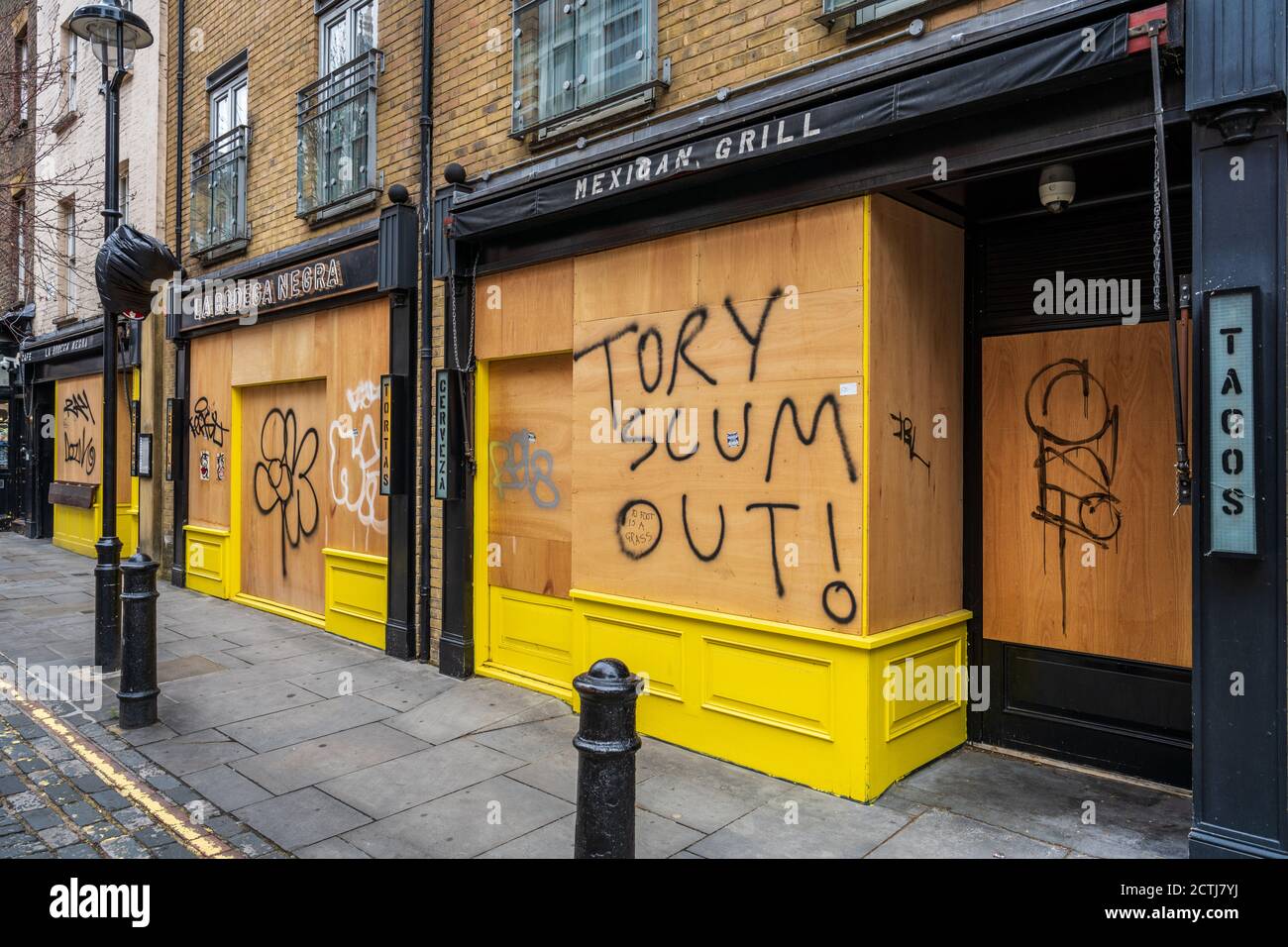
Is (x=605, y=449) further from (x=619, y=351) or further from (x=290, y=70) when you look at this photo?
(x=290, y=70)

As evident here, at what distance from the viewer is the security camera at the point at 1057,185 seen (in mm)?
4477

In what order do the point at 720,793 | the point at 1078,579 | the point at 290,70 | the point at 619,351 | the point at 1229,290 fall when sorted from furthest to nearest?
the point at 290,70 → the point at 619,351 → the point at 1078,579 → the point at 720,793 → the point at 1229,290

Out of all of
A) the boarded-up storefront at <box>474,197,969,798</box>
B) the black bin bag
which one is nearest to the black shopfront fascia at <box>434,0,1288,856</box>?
the boarded-up storefront at <box>474,197,969,798</box>

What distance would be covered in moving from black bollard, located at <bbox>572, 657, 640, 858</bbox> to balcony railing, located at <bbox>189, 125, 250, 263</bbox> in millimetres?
8872

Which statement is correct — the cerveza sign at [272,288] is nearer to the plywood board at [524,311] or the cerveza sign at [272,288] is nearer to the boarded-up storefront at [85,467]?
the plywood board at [524,311]

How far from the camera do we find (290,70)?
30.7 feet

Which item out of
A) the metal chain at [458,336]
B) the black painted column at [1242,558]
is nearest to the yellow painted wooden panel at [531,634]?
the metal chain at [458,336]

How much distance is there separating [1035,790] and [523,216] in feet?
16.4

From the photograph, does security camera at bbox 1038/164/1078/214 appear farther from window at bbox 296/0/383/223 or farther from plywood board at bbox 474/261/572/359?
window at bbox 296/0/383/223

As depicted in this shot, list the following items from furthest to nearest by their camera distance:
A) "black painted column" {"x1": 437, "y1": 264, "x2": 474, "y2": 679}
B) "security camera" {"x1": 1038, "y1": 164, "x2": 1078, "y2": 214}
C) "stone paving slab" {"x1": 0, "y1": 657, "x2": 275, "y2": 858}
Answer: "black painted column" {"x1": 437, "y1": 264, "x2": 474, "y2": 679} < "security camera" {"x1": 1038, "y1": 164, "x2": 1078, "y2": 214} < "stone paving slab" {"x1": 0, "y1": 657, "x2": 275, "y2": 858}

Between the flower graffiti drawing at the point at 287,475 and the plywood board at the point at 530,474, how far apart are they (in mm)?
2941

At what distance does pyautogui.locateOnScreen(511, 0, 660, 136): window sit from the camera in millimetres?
5805

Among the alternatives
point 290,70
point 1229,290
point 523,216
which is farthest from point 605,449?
point 290,70

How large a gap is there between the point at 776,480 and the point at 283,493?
6.61 m
